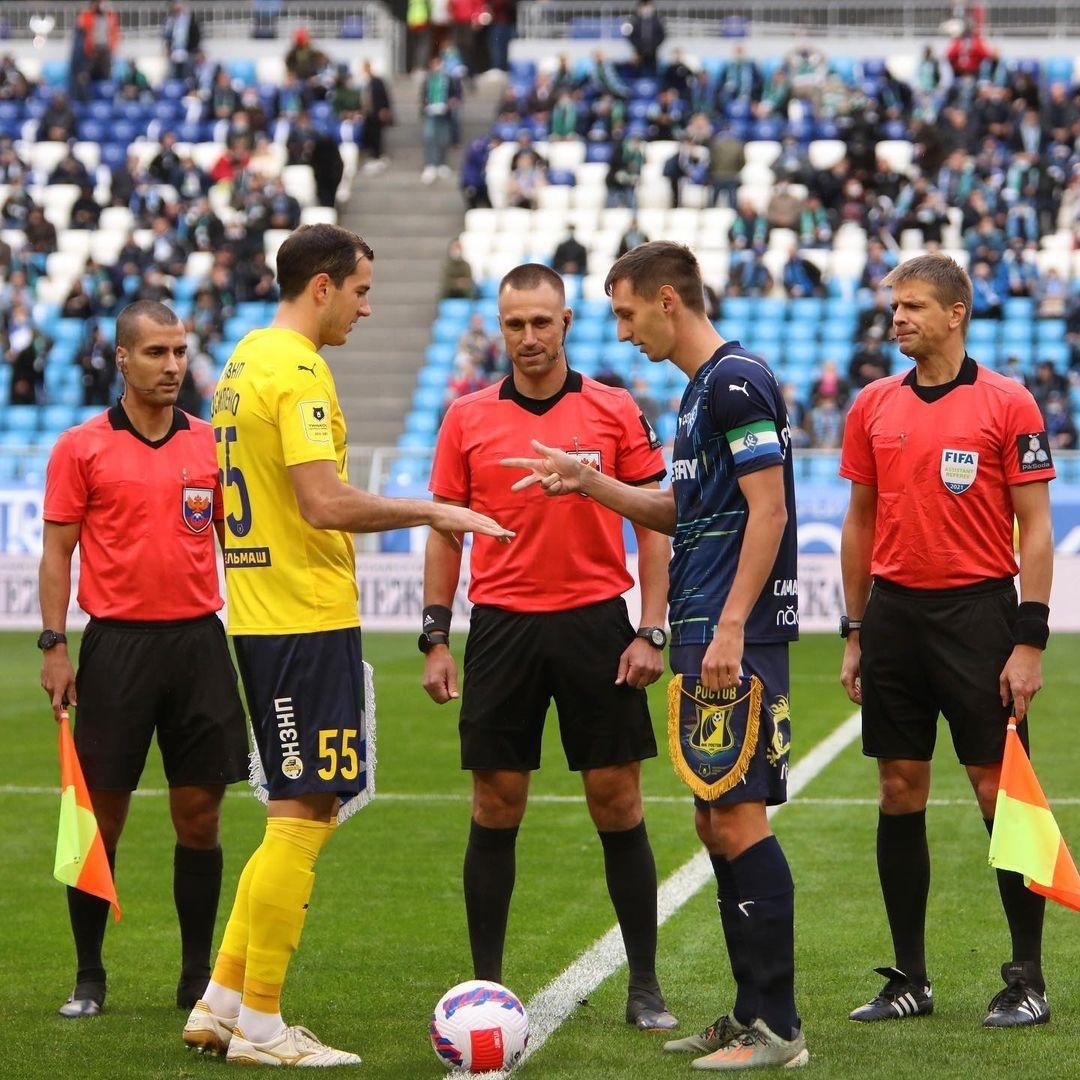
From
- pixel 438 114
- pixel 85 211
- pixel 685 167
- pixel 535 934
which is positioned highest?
pixel 438 114

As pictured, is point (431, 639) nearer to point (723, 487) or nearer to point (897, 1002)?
point (723, 487)

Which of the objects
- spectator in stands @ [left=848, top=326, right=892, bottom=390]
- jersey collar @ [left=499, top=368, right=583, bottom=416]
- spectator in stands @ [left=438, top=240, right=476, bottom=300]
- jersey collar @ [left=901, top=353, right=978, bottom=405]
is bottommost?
jersey collar @ [left=499, top=368, right=583, bottom=416]

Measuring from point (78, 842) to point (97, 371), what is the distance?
767 inches

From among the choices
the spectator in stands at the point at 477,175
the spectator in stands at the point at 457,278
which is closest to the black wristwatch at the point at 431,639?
the spectator in stands at the point at 457,278

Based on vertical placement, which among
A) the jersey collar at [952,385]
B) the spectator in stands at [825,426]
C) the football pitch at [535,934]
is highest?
the jersey collar at [952,385]

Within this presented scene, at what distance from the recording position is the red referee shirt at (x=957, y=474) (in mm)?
5688

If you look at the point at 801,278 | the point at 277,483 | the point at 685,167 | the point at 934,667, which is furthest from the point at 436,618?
the point at 685,167

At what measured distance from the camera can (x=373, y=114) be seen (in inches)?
1145

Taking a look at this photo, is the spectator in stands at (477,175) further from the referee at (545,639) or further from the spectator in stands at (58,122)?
the referee at (545,639)

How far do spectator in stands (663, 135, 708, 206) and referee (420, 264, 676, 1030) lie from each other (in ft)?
68.7

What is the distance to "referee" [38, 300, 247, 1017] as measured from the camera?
19.7 ft

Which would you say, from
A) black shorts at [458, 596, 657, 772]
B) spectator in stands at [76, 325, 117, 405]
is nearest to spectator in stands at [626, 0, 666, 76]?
spectator in stands at [76, 325, 117, 405]

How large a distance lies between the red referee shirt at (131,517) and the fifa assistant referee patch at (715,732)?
5.69 ft

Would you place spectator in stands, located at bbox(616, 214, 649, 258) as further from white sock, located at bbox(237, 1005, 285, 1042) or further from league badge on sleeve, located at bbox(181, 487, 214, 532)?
white sock, located at bbox(237, 1005, 285, 1042)
